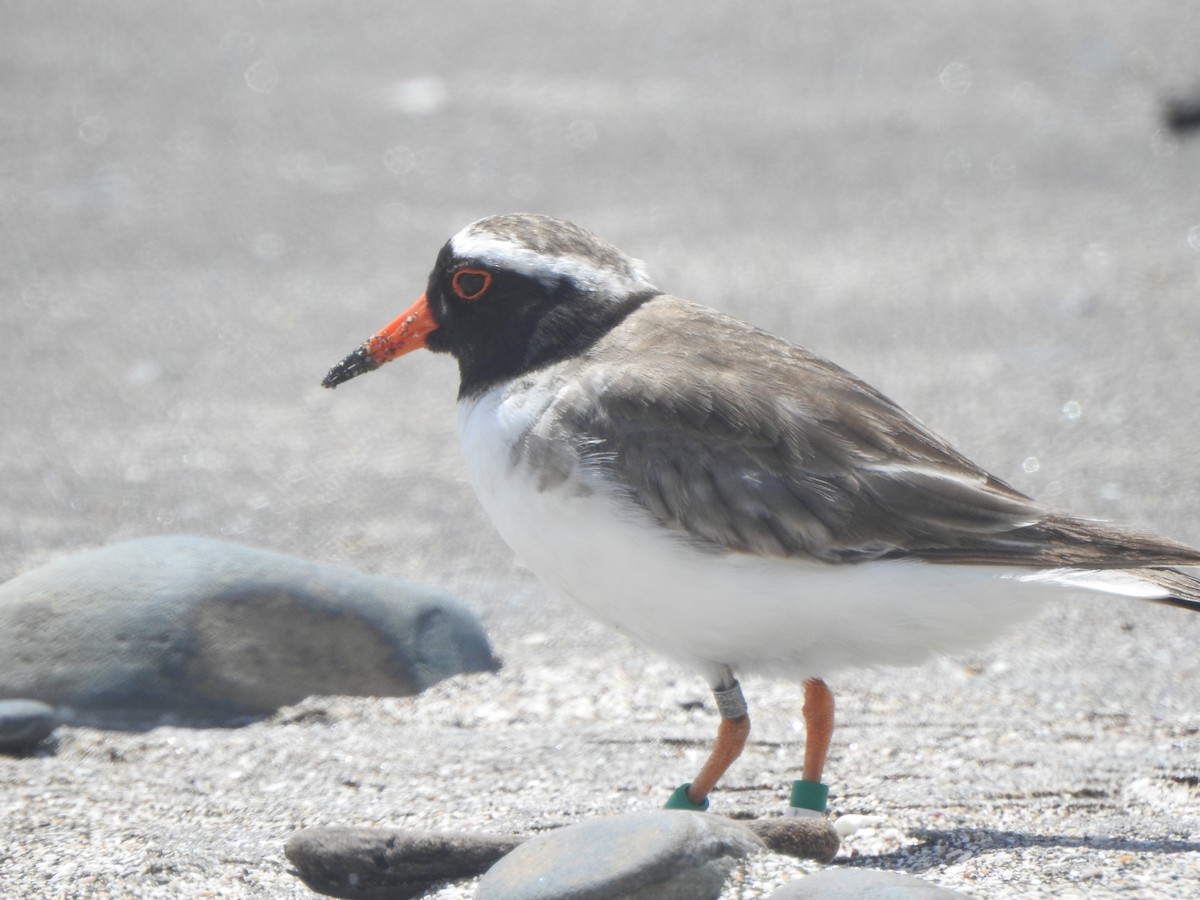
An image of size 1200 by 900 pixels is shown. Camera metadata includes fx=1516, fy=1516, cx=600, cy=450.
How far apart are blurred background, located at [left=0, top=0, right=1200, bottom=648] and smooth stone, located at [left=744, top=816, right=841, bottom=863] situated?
2215 mm

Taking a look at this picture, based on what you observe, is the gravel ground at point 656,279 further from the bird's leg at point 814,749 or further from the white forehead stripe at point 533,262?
the white forehead stripe at point 533,262

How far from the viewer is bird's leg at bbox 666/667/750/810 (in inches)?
161

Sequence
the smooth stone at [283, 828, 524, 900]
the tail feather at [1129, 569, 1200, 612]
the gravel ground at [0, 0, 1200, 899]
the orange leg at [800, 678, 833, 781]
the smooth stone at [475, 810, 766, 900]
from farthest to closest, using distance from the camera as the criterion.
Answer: the gravel ground at [0, 0, 1200, 899] < the orange leg at [800, 678, 833, 781] < the tail feather at [1129, 569, 1200, 612] < the smooth stone at [283, 828, 524, 900] < the smooth stone at [475, 810, 766, 900]

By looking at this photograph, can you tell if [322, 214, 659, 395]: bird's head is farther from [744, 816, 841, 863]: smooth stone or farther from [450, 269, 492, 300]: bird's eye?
[744, 816, 841, 863]: smooth stone

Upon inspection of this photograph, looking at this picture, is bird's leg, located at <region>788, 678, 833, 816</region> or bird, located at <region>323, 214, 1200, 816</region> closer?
bird, located at <region>323, 214, 1200, 816</region>

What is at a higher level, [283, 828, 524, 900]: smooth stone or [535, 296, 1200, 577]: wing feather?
[535, 296, 1200, 577]: wing feather

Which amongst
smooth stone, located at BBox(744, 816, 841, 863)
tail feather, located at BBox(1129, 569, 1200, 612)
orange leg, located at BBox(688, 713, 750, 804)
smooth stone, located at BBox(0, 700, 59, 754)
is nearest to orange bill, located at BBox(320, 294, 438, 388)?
smooth stone, located at BBox(0, 700, 59, 754)

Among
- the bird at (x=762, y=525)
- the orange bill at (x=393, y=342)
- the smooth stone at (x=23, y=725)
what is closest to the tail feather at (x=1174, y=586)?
the bird at (x=762, y=525)

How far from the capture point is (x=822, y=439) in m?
4.00

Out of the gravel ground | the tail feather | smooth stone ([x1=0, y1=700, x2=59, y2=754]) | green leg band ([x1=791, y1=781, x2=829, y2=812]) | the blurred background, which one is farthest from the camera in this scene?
the blurred background

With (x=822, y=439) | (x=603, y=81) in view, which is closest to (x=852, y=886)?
(x=822, y=439)

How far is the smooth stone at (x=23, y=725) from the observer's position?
455 cm

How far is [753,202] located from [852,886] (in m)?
6.52

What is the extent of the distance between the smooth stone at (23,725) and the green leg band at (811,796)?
2.29 metres
